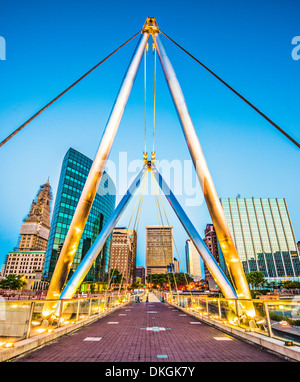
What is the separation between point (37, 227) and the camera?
541 ft

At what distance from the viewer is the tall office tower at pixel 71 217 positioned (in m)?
59.8

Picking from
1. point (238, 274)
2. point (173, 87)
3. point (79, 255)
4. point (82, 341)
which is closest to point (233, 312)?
point (238, 274)

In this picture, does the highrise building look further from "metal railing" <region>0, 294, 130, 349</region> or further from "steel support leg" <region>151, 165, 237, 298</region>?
"metal railing" <region>0, 294, 130, 349</region>

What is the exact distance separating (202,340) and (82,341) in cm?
330

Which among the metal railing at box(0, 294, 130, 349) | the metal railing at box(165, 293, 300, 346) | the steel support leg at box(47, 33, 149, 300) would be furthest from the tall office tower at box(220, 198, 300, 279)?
the metal railing at box(0, 294, 130, 349)

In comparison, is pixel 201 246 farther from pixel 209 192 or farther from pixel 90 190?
pixel 90 190

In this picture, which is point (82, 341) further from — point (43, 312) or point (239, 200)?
point (239, 200)

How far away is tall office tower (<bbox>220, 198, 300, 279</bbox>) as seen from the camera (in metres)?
105

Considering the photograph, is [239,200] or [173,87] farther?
[239,200]

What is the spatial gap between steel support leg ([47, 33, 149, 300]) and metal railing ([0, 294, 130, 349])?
911 millimetres

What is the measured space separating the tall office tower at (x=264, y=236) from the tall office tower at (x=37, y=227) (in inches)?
5147

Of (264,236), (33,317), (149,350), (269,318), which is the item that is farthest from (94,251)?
(264,236)

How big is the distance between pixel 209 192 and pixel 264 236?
A: 388 feet
